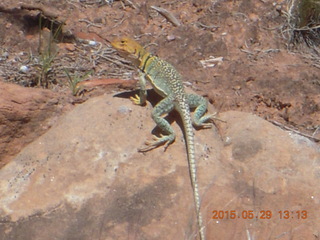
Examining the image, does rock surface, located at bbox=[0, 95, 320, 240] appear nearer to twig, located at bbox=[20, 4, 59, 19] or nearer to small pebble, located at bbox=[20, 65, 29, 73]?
small pebble, located at bbox=[20, 65, 29, 73]

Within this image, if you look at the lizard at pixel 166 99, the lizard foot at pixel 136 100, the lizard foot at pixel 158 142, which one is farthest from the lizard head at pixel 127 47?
the lizard foot at pixel 158 142

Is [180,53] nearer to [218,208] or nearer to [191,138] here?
[191,138]

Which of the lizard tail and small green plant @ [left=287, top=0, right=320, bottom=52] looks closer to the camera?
the lizard tail

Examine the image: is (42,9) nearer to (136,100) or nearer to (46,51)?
(46,51)

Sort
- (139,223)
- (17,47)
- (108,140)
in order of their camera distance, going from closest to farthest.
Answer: (139,223) < (108,140) < (17,47)

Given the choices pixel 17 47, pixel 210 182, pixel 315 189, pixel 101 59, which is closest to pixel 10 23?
pixel 17 47

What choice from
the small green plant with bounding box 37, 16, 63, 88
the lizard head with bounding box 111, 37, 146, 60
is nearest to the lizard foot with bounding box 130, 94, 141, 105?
the lizard head with bounding box 111, 37, 146, 60
